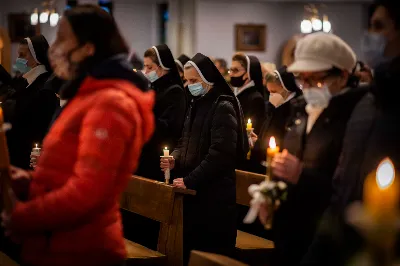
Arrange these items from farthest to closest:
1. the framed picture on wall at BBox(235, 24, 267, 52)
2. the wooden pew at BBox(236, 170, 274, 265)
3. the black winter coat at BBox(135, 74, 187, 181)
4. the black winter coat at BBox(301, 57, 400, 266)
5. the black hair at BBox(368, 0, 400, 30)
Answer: the framed picture on wall at BBox(235, 24, 267, 52) → the black winter coat at BBox(135, 74, 187, 181) → the wooden pew at BBox(236, 170, 274, 265) → the black hair at BBox(368, 0, 400, 30) → the black winter coat at BBox(301, 57, 400, 266)

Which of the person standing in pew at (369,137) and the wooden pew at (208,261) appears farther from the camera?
the wooden pew at (208,261)

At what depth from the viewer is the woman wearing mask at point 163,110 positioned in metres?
7.68

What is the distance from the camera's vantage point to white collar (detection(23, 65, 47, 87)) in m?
7.80

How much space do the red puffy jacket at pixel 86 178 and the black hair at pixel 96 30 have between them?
175 millimetres

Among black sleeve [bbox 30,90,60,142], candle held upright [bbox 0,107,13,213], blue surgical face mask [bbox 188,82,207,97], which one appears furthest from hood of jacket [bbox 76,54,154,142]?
black sleeve [bbox 30,90,60,142]

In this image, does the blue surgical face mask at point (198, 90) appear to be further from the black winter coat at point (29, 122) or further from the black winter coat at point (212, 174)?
the black winter coat at point (29, 122)

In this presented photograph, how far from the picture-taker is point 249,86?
9.27m

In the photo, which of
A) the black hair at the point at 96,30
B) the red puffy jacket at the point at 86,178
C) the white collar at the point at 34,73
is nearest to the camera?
the red puffy jacket at the point at 86,178

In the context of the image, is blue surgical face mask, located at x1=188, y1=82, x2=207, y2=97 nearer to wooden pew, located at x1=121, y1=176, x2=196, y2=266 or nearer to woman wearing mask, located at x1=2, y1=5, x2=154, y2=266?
wooden pew, located at x1=121, y1=176, x2=196, y2=266

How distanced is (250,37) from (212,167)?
1632cm

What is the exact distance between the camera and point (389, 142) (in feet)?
11.9

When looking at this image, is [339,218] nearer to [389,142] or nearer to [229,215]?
[389,142]

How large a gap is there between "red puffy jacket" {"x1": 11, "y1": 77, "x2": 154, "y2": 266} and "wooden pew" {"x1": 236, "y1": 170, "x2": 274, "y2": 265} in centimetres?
368

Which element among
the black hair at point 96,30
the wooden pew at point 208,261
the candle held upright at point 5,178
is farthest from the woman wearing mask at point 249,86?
the candle held upright at point 5,178
